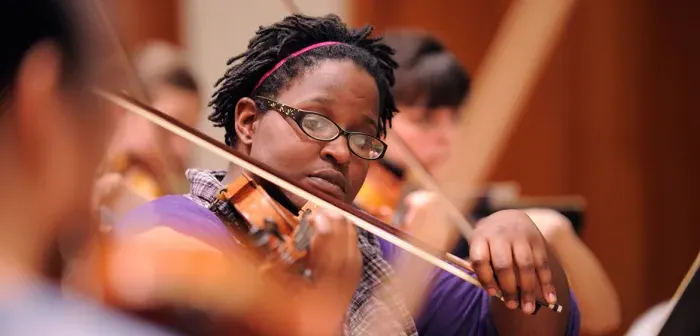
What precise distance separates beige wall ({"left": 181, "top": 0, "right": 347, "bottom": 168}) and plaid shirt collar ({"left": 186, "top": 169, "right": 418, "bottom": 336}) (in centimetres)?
4

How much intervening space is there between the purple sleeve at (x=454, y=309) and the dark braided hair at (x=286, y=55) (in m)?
0.13

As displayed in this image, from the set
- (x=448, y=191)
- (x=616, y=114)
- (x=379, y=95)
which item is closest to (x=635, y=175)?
(x=616, y=114)

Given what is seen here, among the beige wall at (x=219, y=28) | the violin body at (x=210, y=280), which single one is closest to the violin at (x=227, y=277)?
the violin body at (x=210, y=280)

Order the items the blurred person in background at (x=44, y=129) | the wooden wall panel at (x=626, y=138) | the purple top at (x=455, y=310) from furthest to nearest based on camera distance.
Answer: the wooden wall panel at (x=626, y=138) → the purple top at (x=455, y=310) → the blurred person in background at (x=44, y=129)

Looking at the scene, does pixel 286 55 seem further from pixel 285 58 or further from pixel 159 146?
pixel 159 146

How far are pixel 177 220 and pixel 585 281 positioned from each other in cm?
53

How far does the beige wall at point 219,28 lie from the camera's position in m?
0.71

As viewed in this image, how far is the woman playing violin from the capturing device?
0.60 meters

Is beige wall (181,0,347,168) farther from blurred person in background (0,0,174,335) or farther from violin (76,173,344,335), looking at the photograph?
blurred person in background (0,0,174,335)

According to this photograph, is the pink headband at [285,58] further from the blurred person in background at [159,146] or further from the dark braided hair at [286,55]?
the blurred person in background at [159,146]

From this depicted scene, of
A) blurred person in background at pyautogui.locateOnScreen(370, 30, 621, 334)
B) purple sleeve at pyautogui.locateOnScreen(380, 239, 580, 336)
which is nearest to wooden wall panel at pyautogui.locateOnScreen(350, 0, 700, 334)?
blurred person in background at pyautogui.locateOnScreen(370, 30, 621, 334)

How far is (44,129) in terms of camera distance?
40 cm

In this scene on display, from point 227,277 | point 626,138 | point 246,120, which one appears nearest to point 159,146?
point 246,120

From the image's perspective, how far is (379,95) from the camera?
660 mm
